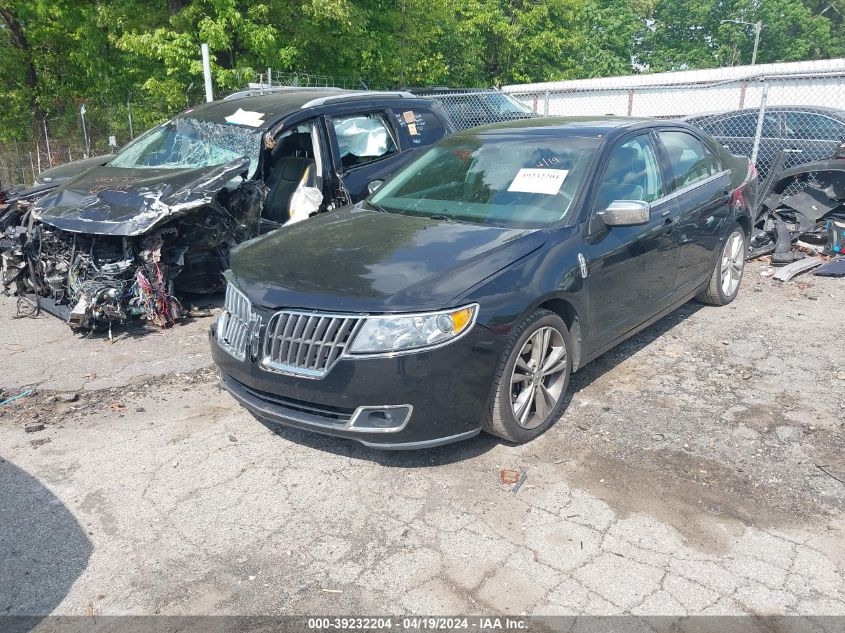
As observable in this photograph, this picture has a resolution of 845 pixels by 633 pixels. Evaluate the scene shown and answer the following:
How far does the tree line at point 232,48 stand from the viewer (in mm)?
13664

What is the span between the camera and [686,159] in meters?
5.52

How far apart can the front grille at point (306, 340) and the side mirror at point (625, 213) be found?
1.77 m

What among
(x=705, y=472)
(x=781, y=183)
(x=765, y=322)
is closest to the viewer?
(x=705, y=472)

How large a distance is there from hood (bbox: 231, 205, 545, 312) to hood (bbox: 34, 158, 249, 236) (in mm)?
1609

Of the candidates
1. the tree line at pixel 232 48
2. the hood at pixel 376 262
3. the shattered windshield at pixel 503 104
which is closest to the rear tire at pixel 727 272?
the hood at pixel 376 262

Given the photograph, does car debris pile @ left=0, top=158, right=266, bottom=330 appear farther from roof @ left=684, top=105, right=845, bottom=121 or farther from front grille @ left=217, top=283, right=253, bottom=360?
roof @ left=684, top=105, right=845, bottom=121

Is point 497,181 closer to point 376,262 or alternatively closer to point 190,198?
point 376,262

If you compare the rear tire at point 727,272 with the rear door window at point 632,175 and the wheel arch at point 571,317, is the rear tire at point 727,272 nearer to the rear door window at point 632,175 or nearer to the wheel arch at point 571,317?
the rear door window at point 632,175

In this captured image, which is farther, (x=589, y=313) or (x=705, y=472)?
(x=589, y=313)

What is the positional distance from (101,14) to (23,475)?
13245 millimetres

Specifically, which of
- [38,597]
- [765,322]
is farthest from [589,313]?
[38,597]

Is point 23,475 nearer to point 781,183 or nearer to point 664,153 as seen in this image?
point 664,153

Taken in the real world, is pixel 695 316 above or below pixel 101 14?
below

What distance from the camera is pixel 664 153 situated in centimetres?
521
